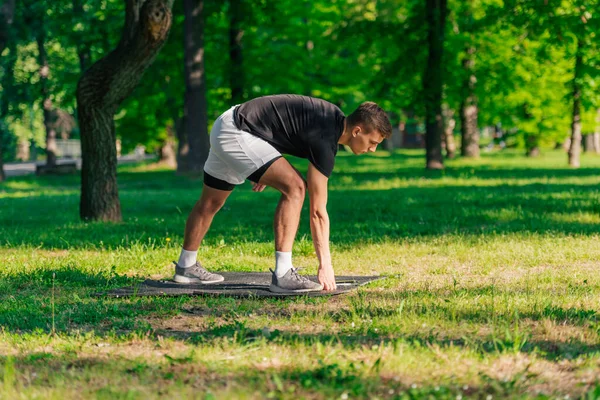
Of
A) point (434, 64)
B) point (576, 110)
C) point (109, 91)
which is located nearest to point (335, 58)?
point (576, 110)

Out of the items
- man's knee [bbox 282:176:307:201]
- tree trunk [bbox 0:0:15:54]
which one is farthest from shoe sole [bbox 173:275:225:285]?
tree trunk [bbox 0:0:15:54]

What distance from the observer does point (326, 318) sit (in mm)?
5461

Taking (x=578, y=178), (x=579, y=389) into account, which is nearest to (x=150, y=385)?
(x=579, y=389)

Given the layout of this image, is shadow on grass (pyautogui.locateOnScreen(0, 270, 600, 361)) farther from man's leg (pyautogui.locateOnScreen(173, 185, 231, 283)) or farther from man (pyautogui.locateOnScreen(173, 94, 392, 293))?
man's leg (pyautogui.locateOnScreen(173, 185, 231, 283))

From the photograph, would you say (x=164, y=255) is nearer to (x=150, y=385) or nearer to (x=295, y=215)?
(x=295, y=215)

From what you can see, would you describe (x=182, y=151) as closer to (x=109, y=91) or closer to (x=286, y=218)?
(x=109, y=91)

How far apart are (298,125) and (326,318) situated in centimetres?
146

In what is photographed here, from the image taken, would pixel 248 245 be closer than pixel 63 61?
Yes

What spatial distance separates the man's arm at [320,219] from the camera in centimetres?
593

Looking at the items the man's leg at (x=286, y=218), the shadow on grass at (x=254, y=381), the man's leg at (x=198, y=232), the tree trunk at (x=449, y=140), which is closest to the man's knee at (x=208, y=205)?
the man's leg at (x=198, y=232)

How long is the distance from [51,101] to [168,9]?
21001 mm

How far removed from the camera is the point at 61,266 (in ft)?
25.8

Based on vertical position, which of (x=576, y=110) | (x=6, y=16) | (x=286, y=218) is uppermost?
(x=6, y=16)

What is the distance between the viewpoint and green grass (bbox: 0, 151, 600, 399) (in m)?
4.00
